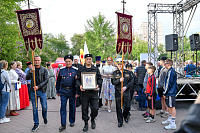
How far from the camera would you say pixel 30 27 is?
616 centimetres

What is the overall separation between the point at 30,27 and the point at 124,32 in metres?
3.09

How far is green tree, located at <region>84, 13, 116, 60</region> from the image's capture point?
3784 centimetres

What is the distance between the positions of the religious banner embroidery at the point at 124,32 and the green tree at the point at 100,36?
101 feet

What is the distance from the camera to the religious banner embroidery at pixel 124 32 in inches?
256

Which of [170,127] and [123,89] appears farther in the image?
[123,89]

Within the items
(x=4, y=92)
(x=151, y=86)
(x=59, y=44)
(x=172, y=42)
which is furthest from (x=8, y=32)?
(x=59, y=44)

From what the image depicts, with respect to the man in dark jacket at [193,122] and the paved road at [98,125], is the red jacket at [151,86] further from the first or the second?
the man in dark jacket at [193,122]

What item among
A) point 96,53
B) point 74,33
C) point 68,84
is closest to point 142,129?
point 68,84

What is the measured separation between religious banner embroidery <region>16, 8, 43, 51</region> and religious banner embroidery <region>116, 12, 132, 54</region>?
260cm

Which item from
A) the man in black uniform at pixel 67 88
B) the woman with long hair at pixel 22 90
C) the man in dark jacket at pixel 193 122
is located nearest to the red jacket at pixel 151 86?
the man in black uniform at pixel 67 88

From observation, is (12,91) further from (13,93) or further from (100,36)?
(100,36)

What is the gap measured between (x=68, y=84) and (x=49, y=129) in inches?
57.8

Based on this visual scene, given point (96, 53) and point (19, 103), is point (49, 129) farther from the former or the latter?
point (96, 53)

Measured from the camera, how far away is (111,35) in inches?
1535
